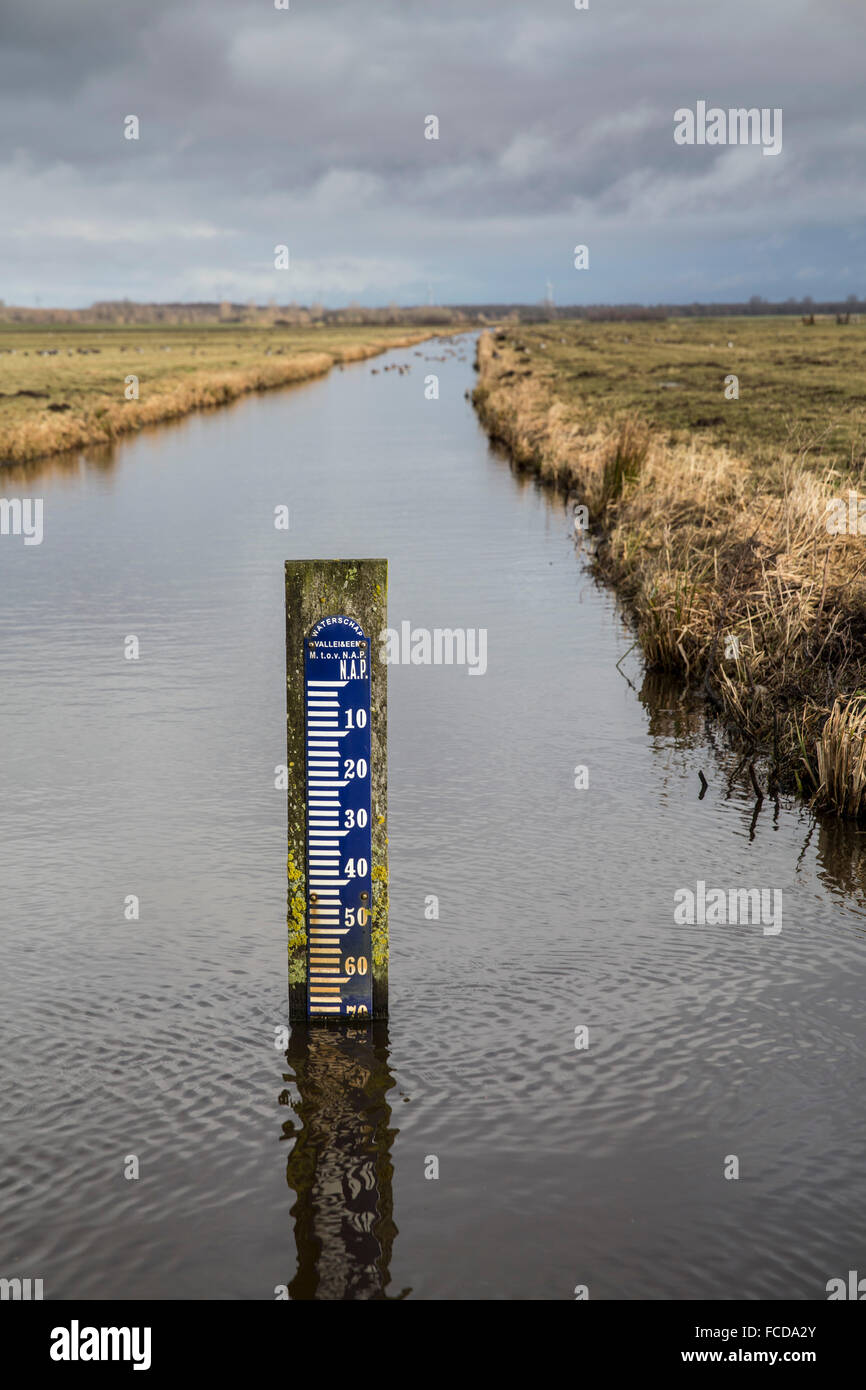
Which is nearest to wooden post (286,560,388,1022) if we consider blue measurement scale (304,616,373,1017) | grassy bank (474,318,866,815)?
blue measurement scale (304,616,373,1017)

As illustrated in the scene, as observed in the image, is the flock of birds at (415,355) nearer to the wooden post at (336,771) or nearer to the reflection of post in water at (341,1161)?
the wooden post at (336,771)

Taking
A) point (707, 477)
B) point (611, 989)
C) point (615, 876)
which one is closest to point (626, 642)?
point (707, 477)

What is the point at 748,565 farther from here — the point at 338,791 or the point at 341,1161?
the point at 341,1161

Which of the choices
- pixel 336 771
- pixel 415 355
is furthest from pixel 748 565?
pixel 415 355

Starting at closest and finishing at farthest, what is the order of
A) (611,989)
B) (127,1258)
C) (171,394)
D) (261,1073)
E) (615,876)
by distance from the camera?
(127,1258), (261,1073), (611,989), (615,876), (171,394)

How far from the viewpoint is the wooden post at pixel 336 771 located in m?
6.23

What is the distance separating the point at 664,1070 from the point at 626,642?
991 centimetres

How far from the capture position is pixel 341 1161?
5461mm

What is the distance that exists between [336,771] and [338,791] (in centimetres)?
9

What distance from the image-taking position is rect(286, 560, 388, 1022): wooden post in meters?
6.23

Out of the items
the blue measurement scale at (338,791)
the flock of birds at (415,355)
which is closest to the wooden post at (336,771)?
the blue measurement scale at (338,791)

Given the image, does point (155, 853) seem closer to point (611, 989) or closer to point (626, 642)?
point (611, 989)

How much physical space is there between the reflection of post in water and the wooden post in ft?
1.19

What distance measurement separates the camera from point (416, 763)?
11.0m
